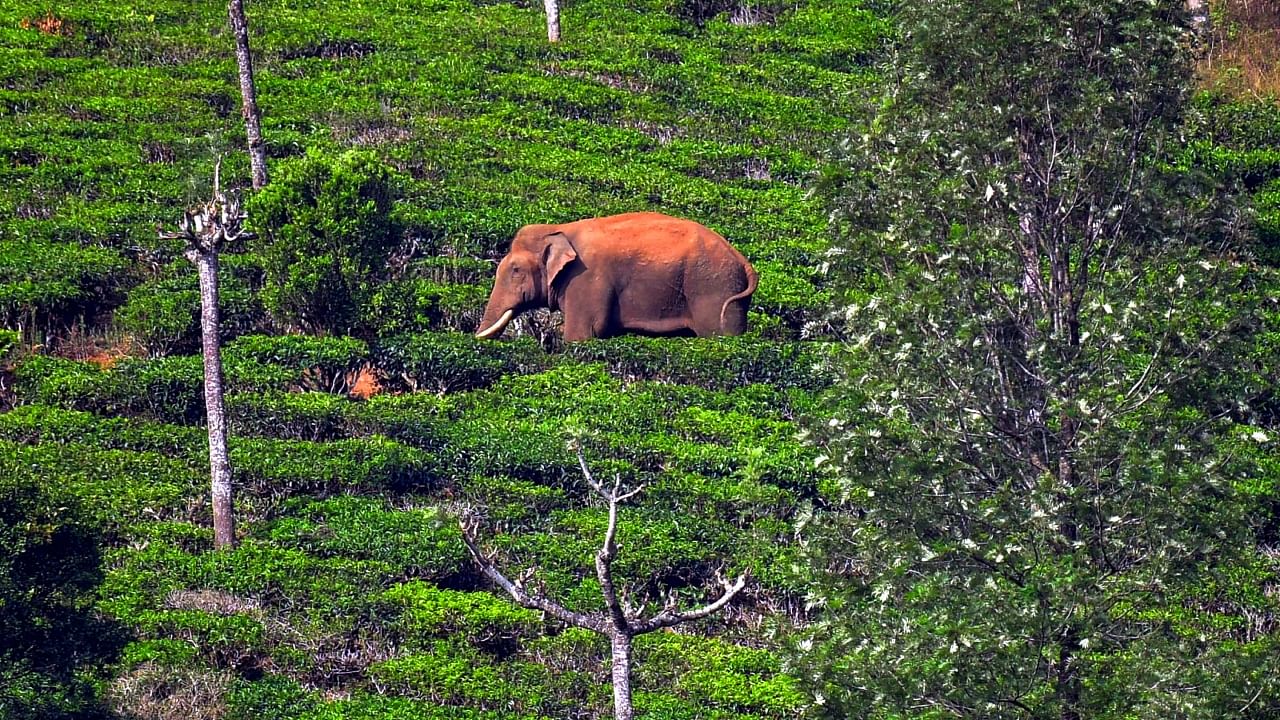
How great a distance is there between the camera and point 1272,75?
42.6 m

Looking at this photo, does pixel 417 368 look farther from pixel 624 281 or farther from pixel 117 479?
pixel 117 479

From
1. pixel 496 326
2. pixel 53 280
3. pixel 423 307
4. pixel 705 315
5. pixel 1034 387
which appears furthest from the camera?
pixel 423 307

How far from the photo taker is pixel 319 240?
29781mm

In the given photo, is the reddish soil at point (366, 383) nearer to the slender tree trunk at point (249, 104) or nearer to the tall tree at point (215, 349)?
the slender tree trunk at point (249, 104)

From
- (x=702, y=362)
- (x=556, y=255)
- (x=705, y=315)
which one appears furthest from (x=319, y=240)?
(x=702, y=362)

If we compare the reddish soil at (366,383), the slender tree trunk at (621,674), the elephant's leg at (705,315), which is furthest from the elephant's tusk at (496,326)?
the slender tree trunk at (621,674)

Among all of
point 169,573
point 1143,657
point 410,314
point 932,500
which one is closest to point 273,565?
point 169,573

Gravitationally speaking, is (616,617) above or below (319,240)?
above

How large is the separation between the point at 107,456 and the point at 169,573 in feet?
10.1

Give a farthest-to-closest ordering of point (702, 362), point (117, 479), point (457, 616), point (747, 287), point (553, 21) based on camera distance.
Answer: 1. point (553, 21)
2. point (747, 287)
3. point (702, 362)
4. point (117, 479)
5. point (457, 616)

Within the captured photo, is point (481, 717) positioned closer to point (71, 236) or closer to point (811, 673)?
point (811, 673)

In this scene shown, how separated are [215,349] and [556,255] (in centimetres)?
734

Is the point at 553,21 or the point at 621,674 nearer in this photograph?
the point at 621,674

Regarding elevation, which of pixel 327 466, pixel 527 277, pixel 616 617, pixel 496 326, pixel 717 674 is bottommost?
pixel 717 674
